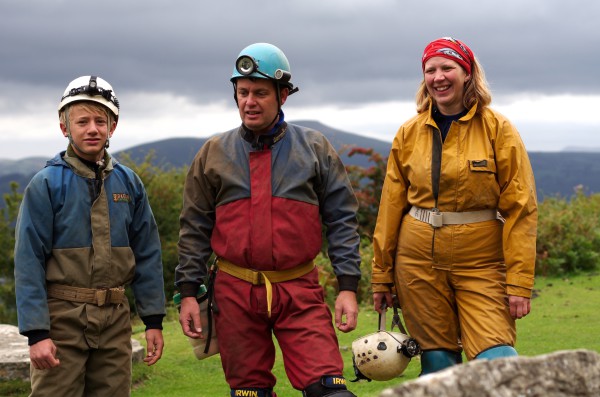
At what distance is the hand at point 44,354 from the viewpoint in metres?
4.25

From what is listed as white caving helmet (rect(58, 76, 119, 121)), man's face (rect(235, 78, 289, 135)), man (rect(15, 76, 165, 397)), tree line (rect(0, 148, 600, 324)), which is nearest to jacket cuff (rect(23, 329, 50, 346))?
man (rect(15, 76, 165, 397))

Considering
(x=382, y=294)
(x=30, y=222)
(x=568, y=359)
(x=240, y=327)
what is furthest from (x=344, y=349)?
(x=568, y=359)

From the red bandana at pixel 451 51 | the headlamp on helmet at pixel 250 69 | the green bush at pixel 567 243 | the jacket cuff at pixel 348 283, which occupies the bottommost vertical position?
the green bush at pixel 567 243

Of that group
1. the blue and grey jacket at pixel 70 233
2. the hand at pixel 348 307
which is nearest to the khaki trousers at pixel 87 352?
the blue and grey jacket at pixel 70 233

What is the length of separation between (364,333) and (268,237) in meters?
4.73

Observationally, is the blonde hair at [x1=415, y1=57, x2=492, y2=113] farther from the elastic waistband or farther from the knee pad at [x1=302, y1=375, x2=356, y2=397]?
the knee pad at [x1=302, y1=375, x2=356, y2=397]

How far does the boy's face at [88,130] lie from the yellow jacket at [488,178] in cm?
165

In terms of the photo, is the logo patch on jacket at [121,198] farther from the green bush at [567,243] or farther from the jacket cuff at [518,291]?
the green bush at [567,243]

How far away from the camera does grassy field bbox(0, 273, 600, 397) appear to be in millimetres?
7480

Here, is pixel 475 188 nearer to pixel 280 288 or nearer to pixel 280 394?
pixel 280 288

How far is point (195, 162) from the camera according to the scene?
15.9 ft

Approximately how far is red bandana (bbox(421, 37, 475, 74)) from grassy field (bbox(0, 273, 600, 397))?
2864 millimetres

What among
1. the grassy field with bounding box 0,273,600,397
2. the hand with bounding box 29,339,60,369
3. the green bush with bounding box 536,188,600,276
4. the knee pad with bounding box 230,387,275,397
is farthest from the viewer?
the green bush with bounding box 536,188,600,276

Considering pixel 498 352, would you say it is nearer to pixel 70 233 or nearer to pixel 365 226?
pixel 70 233
